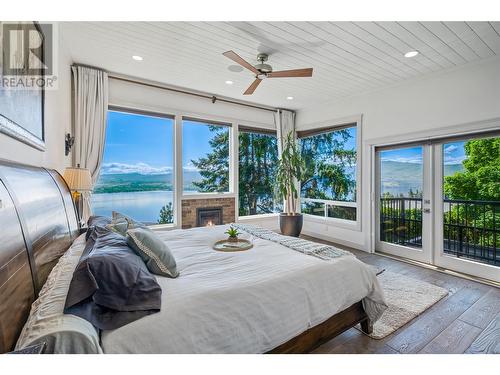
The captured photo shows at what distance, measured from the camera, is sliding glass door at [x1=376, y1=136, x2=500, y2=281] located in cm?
310

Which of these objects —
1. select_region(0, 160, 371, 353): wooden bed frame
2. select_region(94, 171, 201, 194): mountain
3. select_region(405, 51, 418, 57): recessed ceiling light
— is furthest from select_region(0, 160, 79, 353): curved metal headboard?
select_region(405, 51, 418, 57): recessed ceiling light

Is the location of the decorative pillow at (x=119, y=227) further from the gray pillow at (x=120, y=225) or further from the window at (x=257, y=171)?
the window at (x=257, y=171)

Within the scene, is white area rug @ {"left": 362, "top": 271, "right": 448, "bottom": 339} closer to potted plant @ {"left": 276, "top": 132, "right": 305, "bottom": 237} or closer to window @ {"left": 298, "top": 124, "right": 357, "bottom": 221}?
window @ {"left": 298, "top": 124, "right": 357, "bottom": 221}

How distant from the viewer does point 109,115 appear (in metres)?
3.81

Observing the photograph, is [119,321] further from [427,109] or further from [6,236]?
[427,109]

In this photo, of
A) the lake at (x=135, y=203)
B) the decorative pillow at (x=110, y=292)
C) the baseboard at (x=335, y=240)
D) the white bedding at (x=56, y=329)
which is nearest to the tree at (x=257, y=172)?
the baseboard at (x=335, y=240)

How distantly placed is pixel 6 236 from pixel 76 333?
53 cm

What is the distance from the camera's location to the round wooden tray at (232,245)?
2139 mm

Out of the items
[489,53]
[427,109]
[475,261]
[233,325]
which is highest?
[489,53]

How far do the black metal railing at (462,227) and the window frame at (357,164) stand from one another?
2.01 ft

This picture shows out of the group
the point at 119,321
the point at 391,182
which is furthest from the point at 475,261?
the point at 119,321

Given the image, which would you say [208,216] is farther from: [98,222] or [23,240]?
[23,240]

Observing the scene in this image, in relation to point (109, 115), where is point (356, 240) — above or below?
below
